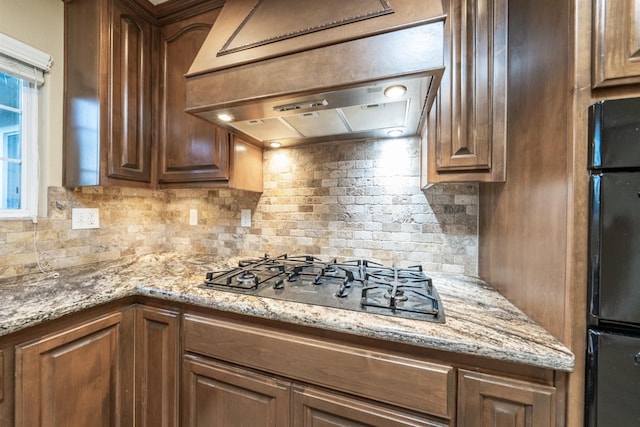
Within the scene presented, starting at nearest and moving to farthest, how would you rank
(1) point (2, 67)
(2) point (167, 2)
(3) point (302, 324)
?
(3) point (302, 324) → (1) point (2, 67) → (2) point (167, 2)

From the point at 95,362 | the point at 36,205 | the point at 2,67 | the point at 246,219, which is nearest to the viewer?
the point at 95,362

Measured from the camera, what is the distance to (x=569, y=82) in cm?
67

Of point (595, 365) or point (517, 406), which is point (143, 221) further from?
point (595, 365)

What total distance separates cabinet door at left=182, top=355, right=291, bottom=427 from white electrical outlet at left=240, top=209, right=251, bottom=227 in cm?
93

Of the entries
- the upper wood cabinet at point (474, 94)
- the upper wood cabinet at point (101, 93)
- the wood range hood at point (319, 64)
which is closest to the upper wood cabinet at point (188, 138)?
the upper wood cabinet at point (101, 93)

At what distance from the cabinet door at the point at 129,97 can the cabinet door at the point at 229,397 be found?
43.5 inches

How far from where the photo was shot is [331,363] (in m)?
0.85

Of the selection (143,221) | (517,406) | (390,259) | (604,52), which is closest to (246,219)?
(143,221)

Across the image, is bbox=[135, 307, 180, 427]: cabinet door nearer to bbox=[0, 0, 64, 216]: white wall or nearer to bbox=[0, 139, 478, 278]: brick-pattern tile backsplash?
bbox=[0, 139, 478, 278]: brick-pattern tile backsplash

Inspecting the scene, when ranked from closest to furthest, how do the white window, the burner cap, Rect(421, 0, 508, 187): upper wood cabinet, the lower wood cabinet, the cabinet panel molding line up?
the lower wood cabinet, Rect(421, 0, 508, 187): upper wood cabinet, the burner cap, the white window, the cabinet panel molding

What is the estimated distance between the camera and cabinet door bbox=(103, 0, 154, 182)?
4.52ft

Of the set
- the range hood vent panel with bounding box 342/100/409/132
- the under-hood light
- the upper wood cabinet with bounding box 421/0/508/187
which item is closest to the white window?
the range hood vent panel with bounding box 342/100/409/132

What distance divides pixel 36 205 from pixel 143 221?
574 millimetres

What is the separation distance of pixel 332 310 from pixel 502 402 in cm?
53
